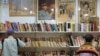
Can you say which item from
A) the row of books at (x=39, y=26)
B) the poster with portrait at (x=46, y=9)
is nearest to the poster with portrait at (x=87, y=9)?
the row of books at (x=39, y=26)

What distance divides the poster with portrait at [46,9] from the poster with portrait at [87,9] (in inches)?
29.5

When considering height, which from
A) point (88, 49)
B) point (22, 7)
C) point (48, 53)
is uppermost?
point (22, 7)

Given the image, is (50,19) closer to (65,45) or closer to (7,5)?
(65,45)

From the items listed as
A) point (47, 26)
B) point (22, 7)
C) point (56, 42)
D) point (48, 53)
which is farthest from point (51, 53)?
point (22, 7)

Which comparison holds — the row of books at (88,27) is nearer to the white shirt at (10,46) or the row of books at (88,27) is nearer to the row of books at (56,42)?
the row of books at (56,42)

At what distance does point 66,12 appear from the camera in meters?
6.64

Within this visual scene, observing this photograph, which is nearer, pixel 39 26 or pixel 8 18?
pixel 39 26

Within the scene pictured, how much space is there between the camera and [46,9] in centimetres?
668

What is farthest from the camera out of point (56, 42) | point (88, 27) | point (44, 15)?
point (44, 15)

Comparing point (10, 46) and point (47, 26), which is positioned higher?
point (47, 26)

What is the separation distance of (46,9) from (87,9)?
110 centimetres

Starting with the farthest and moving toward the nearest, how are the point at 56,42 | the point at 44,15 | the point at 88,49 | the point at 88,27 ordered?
the point at 44,15
the point at 56,42
the point at 88,27
the point at 88,49

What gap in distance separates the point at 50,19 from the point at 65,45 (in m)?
0.81

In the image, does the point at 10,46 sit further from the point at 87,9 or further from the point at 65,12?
the point at 87,9
